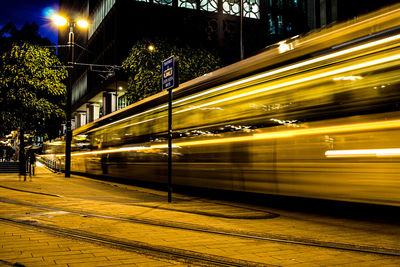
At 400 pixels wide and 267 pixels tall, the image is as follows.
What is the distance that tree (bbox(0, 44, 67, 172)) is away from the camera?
24070 millimetres

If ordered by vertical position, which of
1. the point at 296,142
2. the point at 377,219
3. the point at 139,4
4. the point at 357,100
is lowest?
the point at 377,219

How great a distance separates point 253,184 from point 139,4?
3523 centimetres

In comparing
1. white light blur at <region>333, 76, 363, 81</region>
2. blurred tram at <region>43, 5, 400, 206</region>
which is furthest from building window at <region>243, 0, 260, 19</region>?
white light blur at <region>333, 76, 363, 81</region>

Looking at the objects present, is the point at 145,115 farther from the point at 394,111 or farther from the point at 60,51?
the point at 60,51

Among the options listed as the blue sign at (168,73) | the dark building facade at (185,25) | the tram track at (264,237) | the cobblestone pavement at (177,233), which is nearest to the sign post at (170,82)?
the blue sign at (168,73)

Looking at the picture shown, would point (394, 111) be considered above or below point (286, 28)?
below

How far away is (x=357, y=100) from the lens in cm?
714

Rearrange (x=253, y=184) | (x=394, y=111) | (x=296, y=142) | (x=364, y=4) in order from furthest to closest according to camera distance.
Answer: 1. (x=364, y=4)
2. (x=253, y=184)
3. (x=296, y=142)
4. (x=394, y=111)

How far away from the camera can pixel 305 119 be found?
805 cm

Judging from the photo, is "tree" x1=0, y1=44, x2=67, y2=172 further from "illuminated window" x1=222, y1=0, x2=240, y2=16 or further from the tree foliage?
"illuminated window" x1=222, y1=0, x2=240, y2=16

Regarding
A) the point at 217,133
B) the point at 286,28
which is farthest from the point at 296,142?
the point at 286,28

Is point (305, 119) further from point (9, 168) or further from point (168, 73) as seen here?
point (9, 168)

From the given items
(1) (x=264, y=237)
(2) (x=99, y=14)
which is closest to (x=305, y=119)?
(1) (x=264, y=237)

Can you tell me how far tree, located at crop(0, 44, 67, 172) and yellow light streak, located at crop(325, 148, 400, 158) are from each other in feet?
66.9
